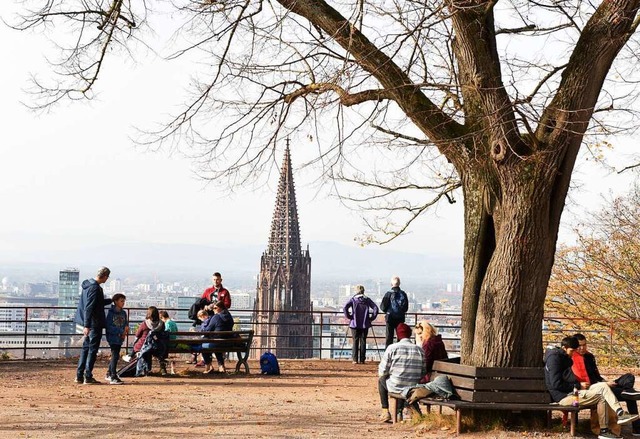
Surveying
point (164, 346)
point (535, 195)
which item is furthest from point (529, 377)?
point (164, 346)

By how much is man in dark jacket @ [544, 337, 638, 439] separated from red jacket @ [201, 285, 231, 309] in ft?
25.7

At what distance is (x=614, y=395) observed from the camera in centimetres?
1106

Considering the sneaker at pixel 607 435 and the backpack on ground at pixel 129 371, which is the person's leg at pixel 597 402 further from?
the backpack on ground at pixel 129 371

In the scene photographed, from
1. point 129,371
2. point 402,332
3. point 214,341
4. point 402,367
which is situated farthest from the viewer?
point 214,341

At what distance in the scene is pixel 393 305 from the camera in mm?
18938

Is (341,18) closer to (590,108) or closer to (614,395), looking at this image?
(590,108)

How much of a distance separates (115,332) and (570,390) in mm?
7157

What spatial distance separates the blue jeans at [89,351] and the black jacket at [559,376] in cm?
698

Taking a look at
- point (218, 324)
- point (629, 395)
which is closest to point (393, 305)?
point (218, 324)

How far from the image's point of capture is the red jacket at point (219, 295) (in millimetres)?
17750

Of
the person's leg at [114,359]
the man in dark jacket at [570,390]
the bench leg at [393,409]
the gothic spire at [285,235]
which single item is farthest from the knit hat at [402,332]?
the gothic spire at [285,235]

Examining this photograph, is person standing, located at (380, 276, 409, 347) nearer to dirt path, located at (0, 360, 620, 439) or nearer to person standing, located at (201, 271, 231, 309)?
dirt path, located at (0, 360, 620, 439)

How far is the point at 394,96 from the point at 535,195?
200cm

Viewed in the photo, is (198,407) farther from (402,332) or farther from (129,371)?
(129,371)
